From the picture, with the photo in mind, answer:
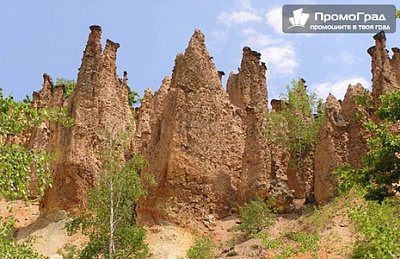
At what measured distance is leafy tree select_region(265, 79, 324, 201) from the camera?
2631cm

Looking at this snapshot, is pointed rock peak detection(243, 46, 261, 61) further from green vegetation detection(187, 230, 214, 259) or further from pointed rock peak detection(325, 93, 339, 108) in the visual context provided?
green vegetation detection(187, 230, 214, 259)

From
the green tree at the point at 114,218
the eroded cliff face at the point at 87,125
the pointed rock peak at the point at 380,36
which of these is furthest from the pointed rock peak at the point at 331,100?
the eroded cliff face at the point at 87,125

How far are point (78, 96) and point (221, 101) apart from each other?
8904 mm

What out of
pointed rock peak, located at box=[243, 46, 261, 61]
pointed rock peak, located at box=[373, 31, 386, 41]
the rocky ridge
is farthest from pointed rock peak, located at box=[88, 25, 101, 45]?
pointed rock peak, located at box=[373, 31, 386, 41]

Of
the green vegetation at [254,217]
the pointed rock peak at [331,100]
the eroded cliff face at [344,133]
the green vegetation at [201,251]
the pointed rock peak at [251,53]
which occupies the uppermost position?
the pointed rock peak at [251,53]

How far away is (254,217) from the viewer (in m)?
21.5

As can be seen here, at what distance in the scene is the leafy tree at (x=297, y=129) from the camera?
86.3 feet

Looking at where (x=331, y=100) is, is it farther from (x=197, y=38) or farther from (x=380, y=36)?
(x=197, y=38)

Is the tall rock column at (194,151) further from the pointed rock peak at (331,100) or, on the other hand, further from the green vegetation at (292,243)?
the pointed rock peak at (331,100)

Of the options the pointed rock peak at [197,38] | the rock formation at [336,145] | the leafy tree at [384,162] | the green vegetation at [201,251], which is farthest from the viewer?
the pointed rock peak at [197,38]

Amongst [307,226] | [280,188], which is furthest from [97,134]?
[307,226]

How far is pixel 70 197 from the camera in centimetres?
2627

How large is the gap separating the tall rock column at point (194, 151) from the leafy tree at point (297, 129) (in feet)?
7.95

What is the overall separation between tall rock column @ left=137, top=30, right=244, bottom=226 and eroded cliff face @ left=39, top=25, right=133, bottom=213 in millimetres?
3464
